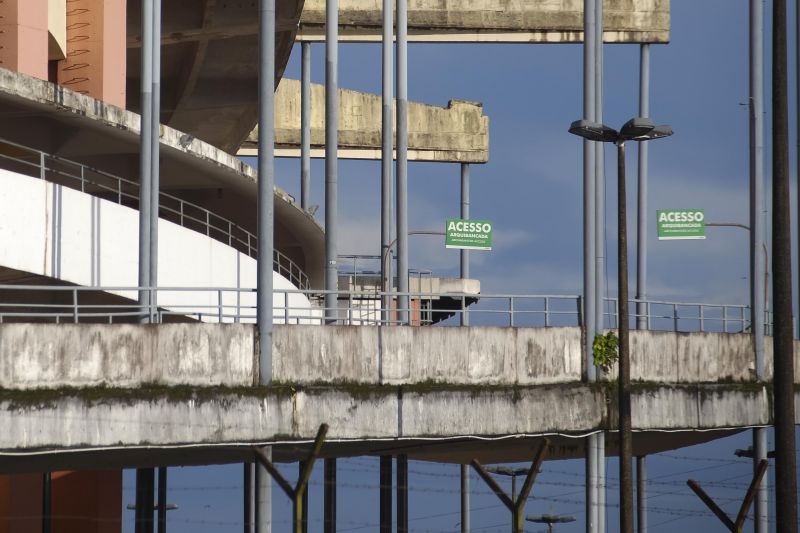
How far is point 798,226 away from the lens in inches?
1220

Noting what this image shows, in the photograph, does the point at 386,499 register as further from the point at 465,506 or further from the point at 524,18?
the point at 465,506

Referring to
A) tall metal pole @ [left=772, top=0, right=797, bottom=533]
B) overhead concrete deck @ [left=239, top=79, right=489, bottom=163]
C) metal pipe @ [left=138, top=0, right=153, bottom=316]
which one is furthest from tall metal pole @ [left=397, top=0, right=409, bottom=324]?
overhead concrete deck @ [left=239, top=79, right=489, bottom=163]

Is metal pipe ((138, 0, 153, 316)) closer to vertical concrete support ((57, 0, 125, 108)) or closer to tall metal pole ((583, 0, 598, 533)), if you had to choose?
vertical concrete support ((57, 0, 125, 108))

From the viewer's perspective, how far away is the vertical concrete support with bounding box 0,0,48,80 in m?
31.9

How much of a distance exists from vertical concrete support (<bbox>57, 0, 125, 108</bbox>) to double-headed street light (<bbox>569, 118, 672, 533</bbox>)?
1789 cm

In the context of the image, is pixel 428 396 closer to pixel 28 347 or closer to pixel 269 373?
pixel 269 373

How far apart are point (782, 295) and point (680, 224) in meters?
19.8

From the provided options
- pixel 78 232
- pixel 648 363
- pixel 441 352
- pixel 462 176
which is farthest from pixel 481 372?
pixel 462 176

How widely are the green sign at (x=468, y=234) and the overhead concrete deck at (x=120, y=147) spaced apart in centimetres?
495

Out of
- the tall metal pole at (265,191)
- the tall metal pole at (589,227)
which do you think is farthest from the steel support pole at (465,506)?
the tall metal pole at (265,191)

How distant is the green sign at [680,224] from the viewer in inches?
1465

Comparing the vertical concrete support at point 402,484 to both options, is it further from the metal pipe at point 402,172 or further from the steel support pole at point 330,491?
Answer: the metal pipe at point 402,172

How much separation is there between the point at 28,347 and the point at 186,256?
1452cm

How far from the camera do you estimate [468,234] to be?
124 feet
